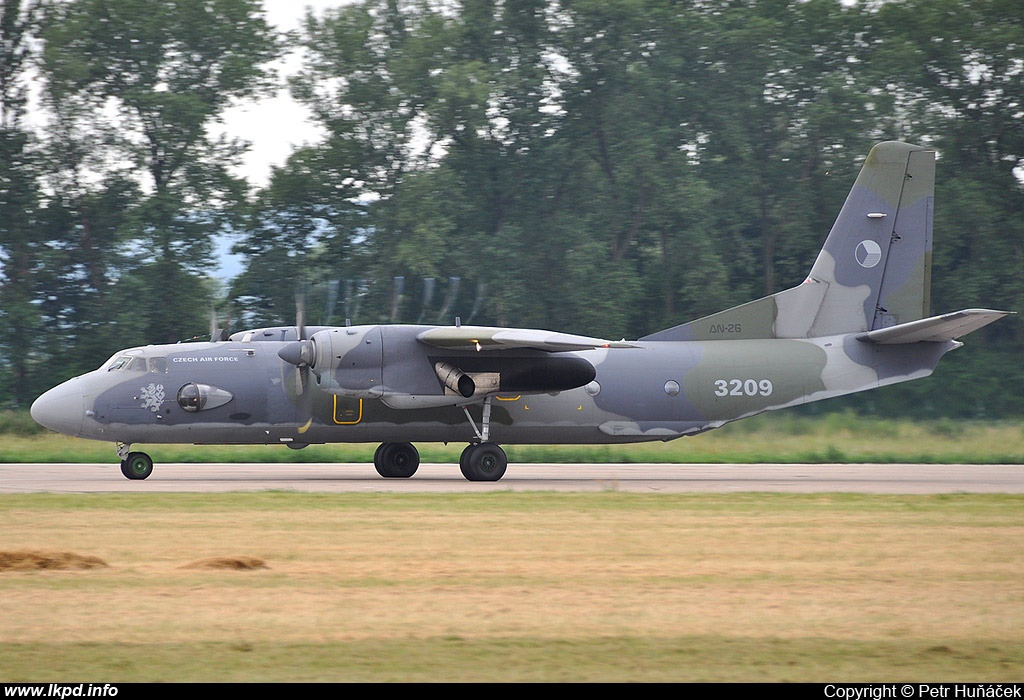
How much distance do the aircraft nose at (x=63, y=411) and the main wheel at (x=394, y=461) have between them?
18.6 ft

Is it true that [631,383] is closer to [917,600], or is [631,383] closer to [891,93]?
[917,600]

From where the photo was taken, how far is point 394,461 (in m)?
22.7

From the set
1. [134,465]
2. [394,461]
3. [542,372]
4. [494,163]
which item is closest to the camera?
[134,465]

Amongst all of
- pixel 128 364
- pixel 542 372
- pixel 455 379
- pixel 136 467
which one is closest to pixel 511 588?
pixel 455 379

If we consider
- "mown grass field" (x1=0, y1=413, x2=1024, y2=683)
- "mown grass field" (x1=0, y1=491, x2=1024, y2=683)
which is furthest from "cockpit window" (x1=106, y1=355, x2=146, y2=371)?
"mown grass field" (x1=0, y1=491, x2=1024, y2=683)

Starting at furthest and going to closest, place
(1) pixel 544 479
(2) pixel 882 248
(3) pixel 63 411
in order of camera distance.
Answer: (2) pixel 882 248, (1) pixel 544 479, (3) pixel 63 411

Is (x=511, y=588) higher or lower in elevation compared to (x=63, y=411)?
lower

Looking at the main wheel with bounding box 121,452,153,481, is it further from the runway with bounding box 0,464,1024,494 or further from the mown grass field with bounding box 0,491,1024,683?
the mown grass field with bounding box 0,491,1024,683

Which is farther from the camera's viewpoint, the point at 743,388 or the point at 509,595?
the point at 743,388

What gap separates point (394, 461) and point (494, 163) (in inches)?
902

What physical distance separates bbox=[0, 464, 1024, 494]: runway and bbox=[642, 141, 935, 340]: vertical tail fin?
11.2 ft

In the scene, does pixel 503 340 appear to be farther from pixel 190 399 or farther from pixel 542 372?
pixel 190 399

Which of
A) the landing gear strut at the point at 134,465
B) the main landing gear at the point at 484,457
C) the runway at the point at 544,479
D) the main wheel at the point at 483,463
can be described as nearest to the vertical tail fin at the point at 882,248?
the runway at the point at 544,479

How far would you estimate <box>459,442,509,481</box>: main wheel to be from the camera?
21.5 m
